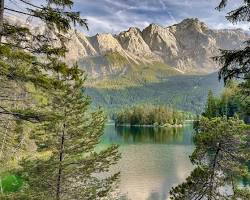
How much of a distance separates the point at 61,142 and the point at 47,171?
2.33 metres

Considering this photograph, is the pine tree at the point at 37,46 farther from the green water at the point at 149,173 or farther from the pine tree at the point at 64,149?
the green water at the point at 149,173

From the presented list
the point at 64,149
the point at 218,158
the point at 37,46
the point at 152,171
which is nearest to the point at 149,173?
the point at 152,171


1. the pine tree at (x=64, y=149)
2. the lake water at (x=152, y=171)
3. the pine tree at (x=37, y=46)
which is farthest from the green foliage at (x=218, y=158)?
the lake water at (x=152, y=171)

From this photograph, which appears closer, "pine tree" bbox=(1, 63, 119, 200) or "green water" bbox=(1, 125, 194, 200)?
Result: "pine tree" bbox=(1, 63, 119, 200)

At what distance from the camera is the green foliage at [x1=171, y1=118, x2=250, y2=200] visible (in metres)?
27.2

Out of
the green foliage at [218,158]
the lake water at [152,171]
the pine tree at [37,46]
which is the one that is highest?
the pine tree at [37,46]

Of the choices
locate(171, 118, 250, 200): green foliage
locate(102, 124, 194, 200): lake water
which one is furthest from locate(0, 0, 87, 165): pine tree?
locate(102, 124, 194, 200): lake water

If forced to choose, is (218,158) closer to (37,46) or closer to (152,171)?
(37,46)

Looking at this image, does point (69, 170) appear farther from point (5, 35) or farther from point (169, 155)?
point (169, 155)

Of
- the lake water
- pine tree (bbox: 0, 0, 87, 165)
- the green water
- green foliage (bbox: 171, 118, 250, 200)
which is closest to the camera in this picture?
pine tree (bbox: 0, 0, 87, 165)

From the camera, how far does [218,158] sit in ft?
92.6

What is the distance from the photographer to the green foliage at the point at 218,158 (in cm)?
2724

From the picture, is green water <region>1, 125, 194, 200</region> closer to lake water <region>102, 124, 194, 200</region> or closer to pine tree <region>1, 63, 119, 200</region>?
lake water <region>102, 124, 194, 200</region>

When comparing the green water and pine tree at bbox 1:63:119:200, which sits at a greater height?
pine tree at bbox 1:63:119:200
